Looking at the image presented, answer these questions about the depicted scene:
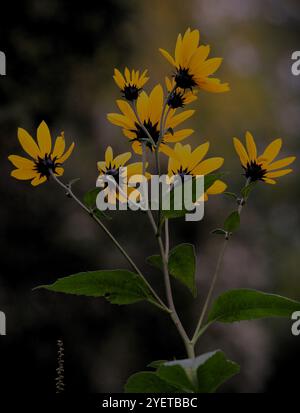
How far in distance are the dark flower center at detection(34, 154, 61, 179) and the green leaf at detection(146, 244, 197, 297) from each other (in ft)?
0.23

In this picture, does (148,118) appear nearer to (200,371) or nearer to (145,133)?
(145,133)

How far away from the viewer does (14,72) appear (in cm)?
178

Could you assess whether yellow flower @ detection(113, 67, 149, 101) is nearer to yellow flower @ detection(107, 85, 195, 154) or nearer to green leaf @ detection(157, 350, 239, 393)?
yellow flower @ detection(107, 85, 195, 154)

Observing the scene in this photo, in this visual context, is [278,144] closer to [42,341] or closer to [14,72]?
[42,341]

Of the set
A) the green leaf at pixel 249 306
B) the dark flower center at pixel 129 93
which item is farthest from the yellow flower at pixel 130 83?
the green leaf at pixel 249 306

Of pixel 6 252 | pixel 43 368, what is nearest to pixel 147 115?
pixel 43 368

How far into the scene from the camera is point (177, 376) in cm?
22

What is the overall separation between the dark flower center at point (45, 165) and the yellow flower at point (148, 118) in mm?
38

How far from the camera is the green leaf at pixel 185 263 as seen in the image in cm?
28

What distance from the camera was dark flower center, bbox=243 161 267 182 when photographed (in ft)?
1.01

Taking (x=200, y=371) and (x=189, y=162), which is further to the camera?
(x=189, y=162)

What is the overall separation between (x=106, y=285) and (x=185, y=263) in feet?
0.14

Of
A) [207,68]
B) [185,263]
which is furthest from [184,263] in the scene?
[207,68]
